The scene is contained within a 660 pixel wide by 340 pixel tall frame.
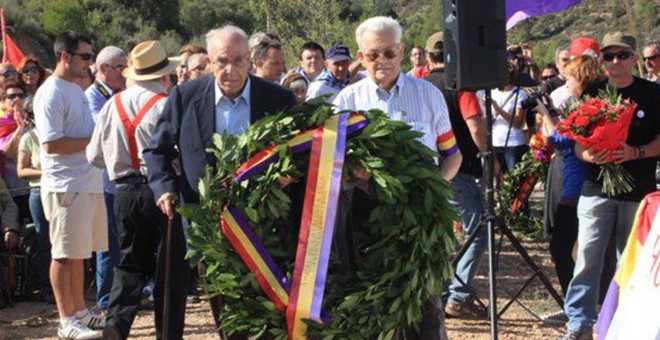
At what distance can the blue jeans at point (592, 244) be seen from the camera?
7062 mm

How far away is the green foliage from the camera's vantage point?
141ft

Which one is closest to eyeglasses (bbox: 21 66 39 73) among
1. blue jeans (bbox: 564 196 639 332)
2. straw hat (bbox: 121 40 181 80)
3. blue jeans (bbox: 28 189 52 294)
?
blue jeans (bbox: 28 189 52 294)

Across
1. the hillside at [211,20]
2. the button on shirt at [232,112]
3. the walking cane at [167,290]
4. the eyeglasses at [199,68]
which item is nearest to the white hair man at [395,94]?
the button on shirt at [232,112]

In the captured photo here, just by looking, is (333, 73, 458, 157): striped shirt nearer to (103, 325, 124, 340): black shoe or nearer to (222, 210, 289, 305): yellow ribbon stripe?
(222, 210, 289, 305): yellow ribbon stripe

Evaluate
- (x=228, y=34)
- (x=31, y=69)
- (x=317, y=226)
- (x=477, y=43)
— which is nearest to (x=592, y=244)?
(x=477, y=43)

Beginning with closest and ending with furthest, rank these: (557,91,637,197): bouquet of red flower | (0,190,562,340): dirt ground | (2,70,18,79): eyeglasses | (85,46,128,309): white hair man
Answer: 1. (557,91,637,197): bouquet of red flower
2. (0,190,562,340): dirt ground
3. (85,46,128,309): white hair man
4. (2,70,18,79): eyeglasses

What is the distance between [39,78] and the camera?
10.9 metres

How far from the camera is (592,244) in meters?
7.10

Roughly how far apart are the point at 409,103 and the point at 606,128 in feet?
4.69

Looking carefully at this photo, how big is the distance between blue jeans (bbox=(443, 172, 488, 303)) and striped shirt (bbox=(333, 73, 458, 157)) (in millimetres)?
2074

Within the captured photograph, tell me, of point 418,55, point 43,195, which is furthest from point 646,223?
point 418,55

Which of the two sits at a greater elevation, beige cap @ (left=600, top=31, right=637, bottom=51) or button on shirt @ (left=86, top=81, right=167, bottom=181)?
beige cap @ (left=600, top=31, right=637, bottom=51)

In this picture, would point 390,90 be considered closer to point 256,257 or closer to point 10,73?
point 256,257

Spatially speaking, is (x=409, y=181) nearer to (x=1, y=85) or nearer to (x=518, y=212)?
(x=1, y=85)
